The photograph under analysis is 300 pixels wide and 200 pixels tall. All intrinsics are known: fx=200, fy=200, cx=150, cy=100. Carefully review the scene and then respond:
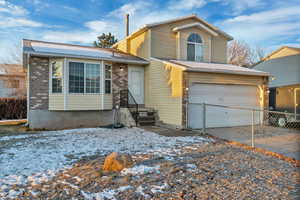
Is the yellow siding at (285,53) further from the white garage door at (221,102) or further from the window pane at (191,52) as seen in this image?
the window pane at (191,52)

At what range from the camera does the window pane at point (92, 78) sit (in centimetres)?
959

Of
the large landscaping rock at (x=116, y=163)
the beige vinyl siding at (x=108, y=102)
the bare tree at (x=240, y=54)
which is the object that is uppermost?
the bare tree at (x=240, y=54)

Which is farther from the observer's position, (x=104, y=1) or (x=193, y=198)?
(x=104, y=1)

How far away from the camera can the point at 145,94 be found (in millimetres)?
11273

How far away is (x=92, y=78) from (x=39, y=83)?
234cm

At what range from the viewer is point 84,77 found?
31.2 feet

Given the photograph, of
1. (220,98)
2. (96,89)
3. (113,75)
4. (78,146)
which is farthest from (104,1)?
(78,146)

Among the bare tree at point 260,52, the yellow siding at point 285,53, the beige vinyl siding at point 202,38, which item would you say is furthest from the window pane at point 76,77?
the bare tree at point 260,52

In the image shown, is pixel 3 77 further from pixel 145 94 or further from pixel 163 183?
pixel 163 183

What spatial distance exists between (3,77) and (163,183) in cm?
2368

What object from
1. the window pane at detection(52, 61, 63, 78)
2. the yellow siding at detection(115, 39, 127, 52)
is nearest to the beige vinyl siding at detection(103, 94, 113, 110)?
the window pane at detection(52, 61, 63, 78)

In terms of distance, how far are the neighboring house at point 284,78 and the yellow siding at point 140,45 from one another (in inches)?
289

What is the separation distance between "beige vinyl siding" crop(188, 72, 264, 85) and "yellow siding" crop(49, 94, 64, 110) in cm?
593

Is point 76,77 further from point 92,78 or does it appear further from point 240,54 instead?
point 240,54
